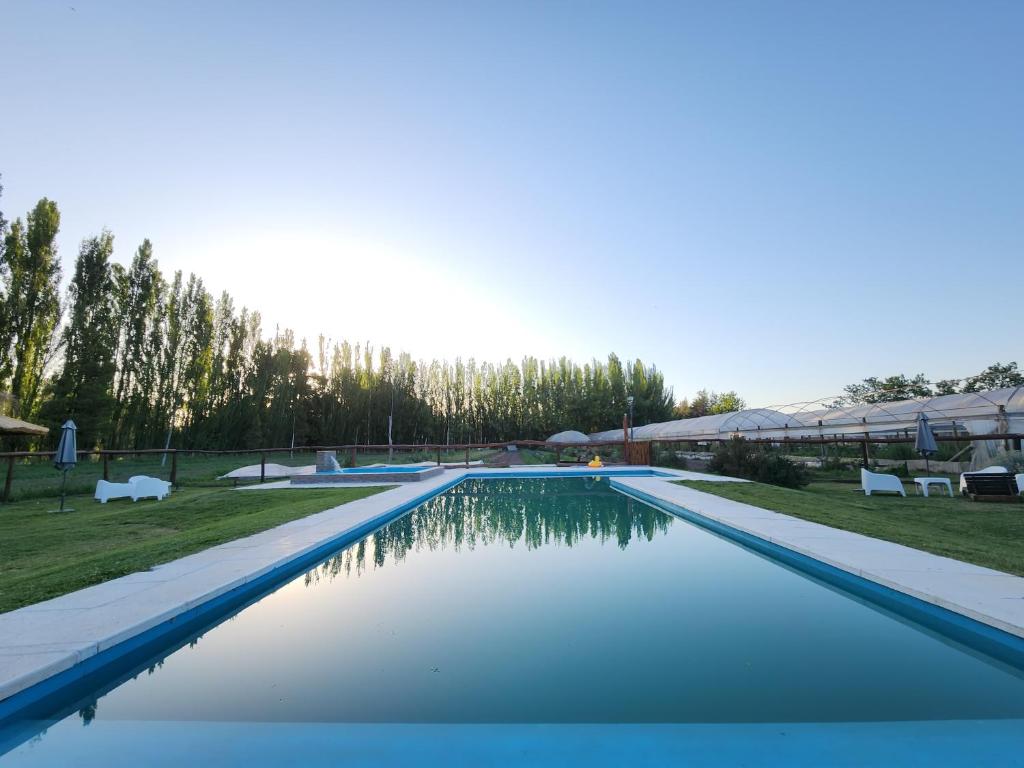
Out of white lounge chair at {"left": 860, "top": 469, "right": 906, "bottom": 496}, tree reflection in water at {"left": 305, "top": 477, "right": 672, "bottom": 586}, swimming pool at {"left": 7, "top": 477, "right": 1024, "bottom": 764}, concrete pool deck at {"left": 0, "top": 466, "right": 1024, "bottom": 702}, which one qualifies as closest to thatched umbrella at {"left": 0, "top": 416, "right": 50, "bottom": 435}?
concrete pool deck at {"left": 0, "top": 466, "right": 1024, "bottom": 702}

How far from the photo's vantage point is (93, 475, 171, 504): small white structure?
24.2 ft

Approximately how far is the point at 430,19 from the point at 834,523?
9.12 meters

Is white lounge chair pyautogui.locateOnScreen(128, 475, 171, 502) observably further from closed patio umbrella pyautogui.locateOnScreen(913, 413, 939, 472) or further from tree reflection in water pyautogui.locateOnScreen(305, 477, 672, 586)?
closed patio umbrella pyautogui.locateOnScreen(913, 413, 939, 472)

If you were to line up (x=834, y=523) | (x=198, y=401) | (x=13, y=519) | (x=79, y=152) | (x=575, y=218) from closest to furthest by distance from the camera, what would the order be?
(x=834, y=523)
(x=13, y=519)
(x=79, y=152)
(x=575, y=218)
(x=198, y=401)

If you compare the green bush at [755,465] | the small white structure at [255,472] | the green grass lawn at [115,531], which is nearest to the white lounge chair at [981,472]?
the green bush at [755,465]

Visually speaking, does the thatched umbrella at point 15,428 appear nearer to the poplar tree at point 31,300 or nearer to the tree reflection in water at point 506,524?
the tree reflection in water at point 506,524

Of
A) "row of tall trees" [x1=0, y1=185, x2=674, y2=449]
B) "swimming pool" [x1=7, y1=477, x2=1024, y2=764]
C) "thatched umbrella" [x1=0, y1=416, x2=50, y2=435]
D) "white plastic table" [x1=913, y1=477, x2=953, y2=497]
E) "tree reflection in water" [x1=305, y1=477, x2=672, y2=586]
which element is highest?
"row of tall trees" [x1=0, y1=185, x2=674, y2=449]

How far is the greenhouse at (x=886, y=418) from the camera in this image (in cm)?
1038

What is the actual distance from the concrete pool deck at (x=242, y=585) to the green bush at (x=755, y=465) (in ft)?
13.4

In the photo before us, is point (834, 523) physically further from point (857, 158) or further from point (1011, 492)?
point (857, 158)

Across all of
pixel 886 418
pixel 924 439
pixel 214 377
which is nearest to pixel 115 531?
pixel 924 439

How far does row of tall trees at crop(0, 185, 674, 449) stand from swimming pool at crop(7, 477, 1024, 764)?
16.5 metres

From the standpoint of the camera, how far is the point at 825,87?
8.59 metres

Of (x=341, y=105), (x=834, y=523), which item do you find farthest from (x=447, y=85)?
(x=834, y=523)
